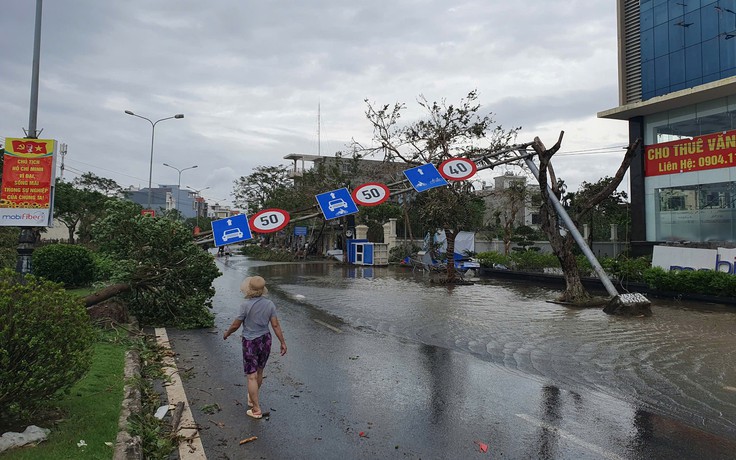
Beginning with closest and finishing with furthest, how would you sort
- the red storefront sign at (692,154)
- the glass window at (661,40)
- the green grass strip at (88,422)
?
1. the green grass strip at (88,422)
2. the red storefront sign at (692,154)
3. the glass window at (661,40)

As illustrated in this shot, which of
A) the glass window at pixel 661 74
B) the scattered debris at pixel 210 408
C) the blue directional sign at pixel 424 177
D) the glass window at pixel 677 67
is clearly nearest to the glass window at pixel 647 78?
the glass window at pixel 661 74

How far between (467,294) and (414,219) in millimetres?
21735

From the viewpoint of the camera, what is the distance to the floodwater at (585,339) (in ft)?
21.3

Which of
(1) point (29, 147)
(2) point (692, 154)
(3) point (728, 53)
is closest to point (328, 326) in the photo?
(1) point (29, 147)

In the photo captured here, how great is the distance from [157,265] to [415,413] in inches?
288

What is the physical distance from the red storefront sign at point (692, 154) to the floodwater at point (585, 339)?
9.44 metres

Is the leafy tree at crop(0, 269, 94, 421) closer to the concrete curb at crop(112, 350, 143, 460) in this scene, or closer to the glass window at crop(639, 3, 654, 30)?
the concrete curb at crop(112, 350, 143, 460)

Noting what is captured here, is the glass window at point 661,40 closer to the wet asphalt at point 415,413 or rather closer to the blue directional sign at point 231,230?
the wet asphalt at point 415,413

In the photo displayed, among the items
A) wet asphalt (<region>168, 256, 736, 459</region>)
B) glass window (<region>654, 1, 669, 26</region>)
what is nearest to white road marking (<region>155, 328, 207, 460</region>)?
wet asphalt (<region>168, 256, 736, 459</region>)

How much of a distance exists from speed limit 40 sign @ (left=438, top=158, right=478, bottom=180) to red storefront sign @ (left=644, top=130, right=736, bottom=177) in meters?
14.0

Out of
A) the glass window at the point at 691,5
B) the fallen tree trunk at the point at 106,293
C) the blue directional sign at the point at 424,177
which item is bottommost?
the fallen tree trunk at the point at 106,293

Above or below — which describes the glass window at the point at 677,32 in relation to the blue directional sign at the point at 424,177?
above

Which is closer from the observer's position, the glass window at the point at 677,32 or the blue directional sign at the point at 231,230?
the blue directional sign at the point at 231,230

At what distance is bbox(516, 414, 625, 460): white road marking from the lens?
4573 mm
